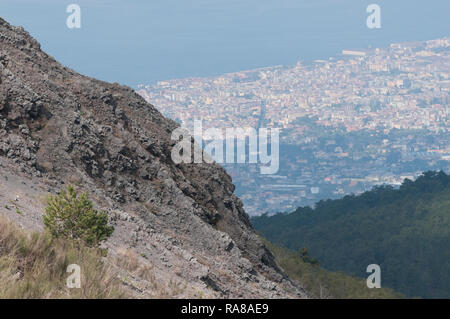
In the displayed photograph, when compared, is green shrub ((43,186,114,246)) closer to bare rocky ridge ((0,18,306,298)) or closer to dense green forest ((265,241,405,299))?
bare rocky ridge ((0,18,306,298))

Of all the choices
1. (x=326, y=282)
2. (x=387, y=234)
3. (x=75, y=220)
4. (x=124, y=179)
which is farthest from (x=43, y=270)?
(x=387, y=234)

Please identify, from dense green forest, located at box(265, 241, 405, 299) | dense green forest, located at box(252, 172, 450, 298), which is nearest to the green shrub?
dense green forest, located at box(265, 241, 405, 299)

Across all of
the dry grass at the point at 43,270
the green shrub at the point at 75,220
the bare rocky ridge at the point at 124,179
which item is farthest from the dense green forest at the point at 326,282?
the dry grass at the point at 43,270

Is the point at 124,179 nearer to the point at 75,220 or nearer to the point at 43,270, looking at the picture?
the point at 75,220

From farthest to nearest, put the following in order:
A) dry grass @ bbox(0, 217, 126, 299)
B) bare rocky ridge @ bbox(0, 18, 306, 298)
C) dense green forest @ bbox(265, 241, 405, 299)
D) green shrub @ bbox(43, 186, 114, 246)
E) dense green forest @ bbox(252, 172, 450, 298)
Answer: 1. dense green forest @ bbox(252, 172, 450, 298)
2. dense green forest @ bbox(265, 241, 405, 299)
3. bare rocky ridge @ bbox(0, 18, 306, 298)
4. green shrub @ bbox(43, 186, 114, 246)
5. dry grass @ bbox(0, 217, 126, 299)
